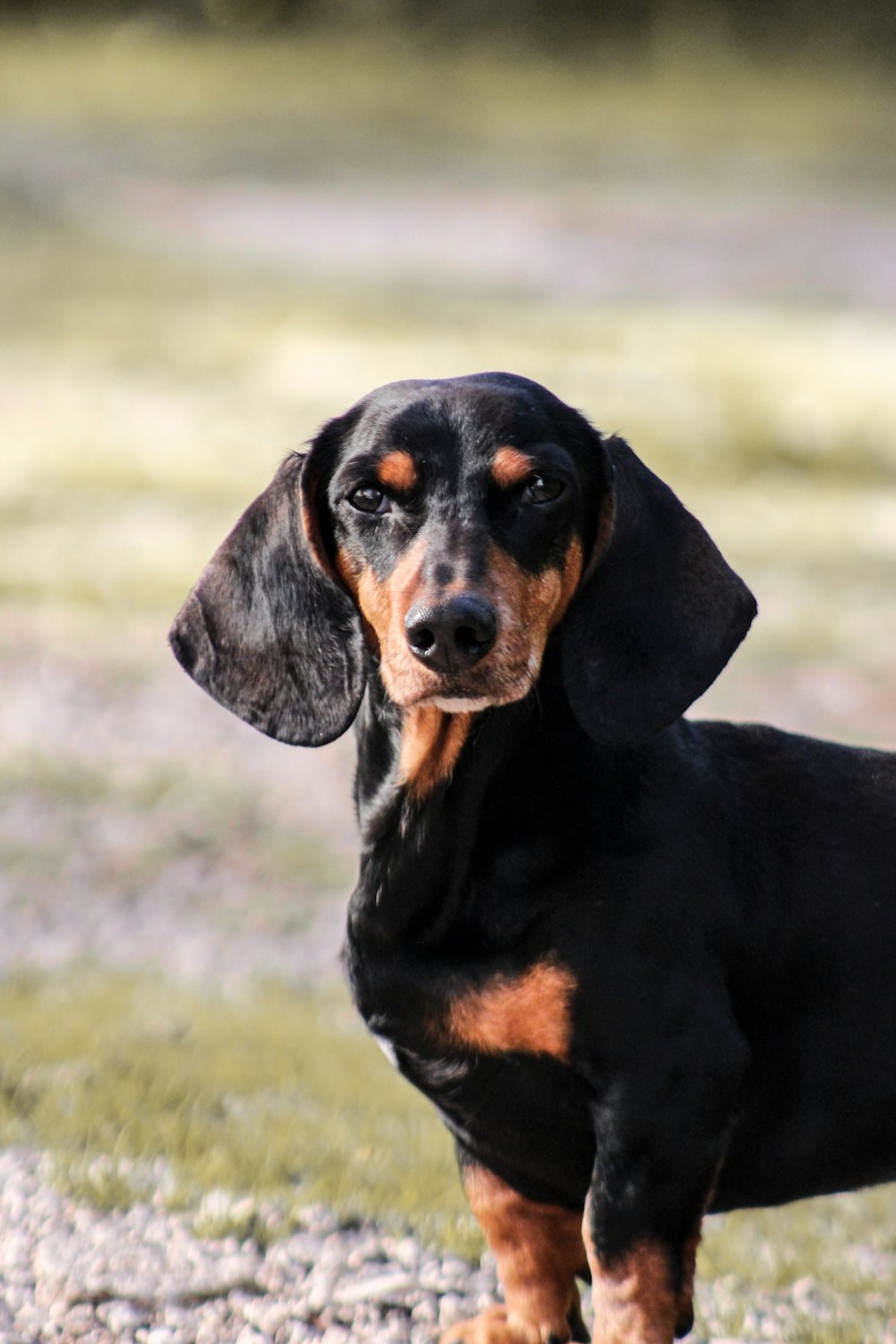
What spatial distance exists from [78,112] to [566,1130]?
90.7 feet

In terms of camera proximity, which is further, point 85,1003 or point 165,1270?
point 85,1003

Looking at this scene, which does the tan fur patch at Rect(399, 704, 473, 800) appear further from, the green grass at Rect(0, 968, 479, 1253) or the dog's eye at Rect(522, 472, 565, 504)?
the green grass at Rect(0, 968, 479, 1253)

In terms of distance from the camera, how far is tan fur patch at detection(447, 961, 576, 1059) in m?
3.81

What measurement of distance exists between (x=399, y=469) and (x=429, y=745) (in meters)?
0.67

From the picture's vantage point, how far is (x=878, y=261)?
28.2m

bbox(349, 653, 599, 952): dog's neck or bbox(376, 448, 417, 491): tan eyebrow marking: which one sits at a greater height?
bbox(376, 448, 417, 491): tan eyebrow marking

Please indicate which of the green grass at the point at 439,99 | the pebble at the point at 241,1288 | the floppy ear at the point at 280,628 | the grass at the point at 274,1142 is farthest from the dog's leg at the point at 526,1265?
the green grass at the point at 439,99

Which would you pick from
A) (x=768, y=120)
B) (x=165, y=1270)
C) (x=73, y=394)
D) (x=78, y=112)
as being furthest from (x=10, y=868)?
(x=768, y=120)

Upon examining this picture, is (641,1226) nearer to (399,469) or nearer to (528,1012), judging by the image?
(528,1012)

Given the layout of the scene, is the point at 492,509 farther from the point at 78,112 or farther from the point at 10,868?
the point at 78,112

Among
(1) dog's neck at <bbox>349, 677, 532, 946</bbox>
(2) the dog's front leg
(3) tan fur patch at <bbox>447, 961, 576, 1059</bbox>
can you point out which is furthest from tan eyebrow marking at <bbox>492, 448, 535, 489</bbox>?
(2) the dog's front leg

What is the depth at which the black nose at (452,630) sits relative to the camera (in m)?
3.68

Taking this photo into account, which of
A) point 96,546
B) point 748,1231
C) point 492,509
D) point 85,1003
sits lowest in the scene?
point 96,546

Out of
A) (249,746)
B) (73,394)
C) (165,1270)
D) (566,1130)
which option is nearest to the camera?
(566,1130)
